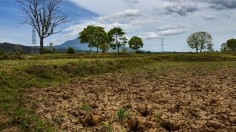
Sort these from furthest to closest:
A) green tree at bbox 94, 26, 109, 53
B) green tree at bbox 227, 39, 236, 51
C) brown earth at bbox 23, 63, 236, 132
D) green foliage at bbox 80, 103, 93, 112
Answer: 1. green tree at bbox 227, 39, 236, 51
2. green tree at bbox 94, 26, 109, 53
3. green foliage at bbox 80, 103, 93, 112
4. brown earth at bbox 23, 63, 236, 132

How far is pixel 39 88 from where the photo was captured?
16219 mm

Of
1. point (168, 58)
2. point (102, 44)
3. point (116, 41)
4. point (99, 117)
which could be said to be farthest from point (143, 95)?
point (116, 41)

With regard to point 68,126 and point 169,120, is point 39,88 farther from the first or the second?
point 169,120

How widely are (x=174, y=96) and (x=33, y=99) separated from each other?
244 inches

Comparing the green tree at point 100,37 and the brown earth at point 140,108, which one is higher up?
the green tree at point 100,37

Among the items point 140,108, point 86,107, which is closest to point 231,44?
point 140,108

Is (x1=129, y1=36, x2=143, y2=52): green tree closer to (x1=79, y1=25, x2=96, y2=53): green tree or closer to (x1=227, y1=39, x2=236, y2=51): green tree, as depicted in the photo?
(x1=79, y1=25, x2=96, y2=53): green tree

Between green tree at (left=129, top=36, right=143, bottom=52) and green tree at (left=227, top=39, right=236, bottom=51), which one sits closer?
green tree at (left=129, top=36, right=143, bottom=52)

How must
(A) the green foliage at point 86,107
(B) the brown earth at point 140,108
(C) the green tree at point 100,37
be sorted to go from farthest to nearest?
(C) the green tree at point 100,37, (A) the green foliage at point 86,107, (B) the brown earth at point 140,108

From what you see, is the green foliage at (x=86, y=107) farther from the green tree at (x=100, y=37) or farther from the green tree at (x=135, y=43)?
the green tree at (x=135, y=43)

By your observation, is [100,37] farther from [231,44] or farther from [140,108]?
[140,108]

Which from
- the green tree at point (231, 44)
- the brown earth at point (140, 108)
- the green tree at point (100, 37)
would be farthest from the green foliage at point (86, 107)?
the green tree at point (231, 44)

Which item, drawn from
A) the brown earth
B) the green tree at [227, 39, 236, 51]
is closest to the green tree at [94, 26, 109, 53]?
the green tree at [227, 39, 236, 51]

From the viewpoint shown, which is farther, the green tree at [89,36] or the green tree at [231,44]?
the green tree at [231,44]
